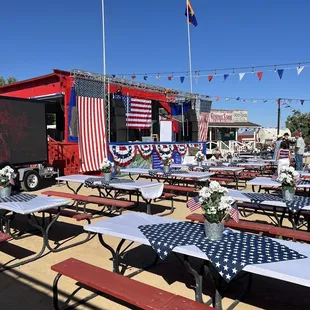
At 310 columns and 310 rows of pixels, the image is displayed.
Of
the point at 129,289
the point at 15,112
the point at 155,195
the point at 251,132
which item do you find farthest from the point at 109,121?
the point at 251,132

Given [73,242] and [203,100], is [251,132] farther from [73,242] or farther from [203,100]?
[73,242]

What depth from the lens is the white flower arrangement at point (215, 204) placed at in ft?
7.78

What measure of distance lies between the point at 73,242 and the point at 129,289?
7.55ft

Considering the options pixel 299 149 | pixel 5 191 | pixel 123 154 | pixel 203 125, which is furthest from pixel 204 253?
pixel 203 125

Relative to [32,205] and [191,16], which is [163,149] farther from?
[32,205]

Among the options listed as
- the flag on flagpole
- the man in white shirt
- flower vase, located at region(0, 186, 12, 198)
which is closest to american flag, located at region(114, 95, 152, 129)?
the flag on flagpole

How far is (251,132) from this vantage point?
109 ft

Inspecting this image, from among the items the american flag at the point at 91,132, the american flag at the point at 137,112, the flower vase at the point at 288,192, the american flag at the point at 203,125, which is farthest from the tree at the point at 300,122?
the flower vase at the point at 288,192

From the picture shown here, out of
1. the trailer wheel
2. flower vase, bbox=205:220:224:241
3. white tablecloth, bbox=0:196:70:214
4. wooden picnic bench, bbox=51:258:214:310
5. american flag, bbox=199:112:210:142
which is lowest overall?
the trailer wheel

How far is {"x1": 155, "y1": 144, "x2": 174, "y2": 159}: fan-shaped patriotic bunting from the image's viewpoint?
12.4 m

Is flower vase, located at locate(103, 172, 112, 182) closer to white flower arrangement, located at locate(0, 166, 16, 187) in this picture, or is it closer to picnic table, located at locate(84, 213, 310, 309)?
white flower arrangement, located at locate(0, 166, 16, 187)

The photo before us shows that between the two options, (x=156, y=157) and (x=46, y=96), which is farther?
(x=156, y=157)

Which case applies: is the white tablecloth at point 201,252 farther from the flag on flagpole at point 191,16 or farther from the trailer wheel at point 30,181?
the flag on flagpole at point 191,16

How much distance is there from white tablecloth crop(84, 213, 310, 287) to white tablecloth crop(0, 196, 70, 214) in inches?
33.4
